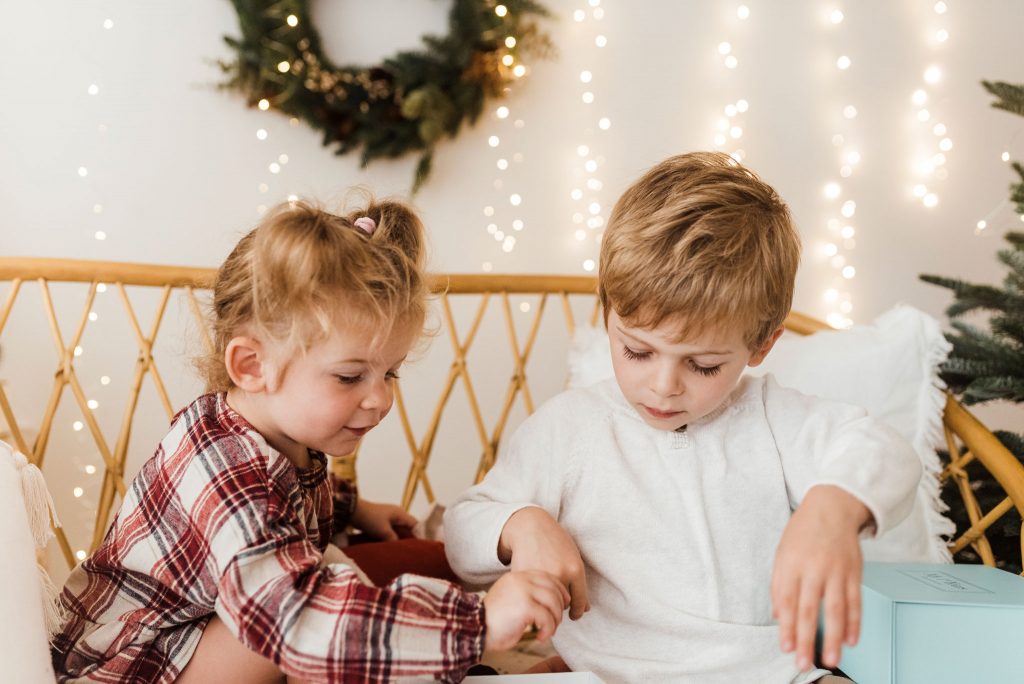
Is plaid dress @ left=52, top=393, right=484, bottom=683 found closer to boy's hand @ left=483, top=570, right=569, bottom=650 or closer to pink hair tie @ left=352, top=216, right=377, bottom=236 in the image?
boy's hand @ left=483, top=570, right=569, bottom=650

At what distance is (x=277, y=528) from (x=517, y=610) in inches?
8.8

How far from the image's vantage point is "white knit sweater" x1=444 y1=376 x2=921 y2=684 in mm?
963

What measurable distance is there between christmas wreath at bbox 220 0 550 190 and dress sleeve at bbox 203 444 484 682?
1.13m

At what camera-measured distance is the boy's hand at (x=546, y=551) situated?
87 cm

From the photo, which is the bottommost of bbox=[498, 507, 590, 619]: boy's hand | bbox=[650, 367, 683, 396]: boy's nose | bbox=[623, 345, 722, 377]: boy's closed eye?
bbox=[498, 507, 590, 619]: boy's hand

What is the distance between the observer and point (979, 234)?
7.06 feet

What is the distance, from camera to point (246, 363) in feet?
2.92

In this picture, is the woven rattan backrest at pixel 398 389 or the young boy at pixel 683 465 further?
the woven rattan backrest at pixel 398 389

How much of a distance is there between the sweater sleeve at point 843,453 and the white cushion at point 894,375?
0.70ft

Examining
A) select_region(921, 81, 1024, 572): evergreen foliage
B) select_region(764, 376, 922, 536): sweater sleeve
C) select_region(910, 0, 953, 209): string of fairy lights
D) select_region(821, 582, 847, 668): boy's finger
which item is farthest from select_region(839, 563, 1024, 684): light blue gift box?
select_region(910, 0, 953, 209): string of fairy lights

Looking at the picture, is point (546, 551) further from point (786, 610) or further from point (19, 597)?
point (19, 597)

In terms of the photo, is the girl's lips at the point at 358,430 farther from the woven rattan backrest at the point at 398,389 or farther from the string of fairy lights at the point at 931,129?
the string of fairy lights at the point at 931,129

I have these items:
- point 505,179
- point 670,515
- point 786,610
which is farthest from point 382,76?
point 786,610

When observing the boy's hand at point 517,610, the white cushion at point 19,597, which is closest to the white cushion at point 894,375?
the boy's hand at point 517,610
